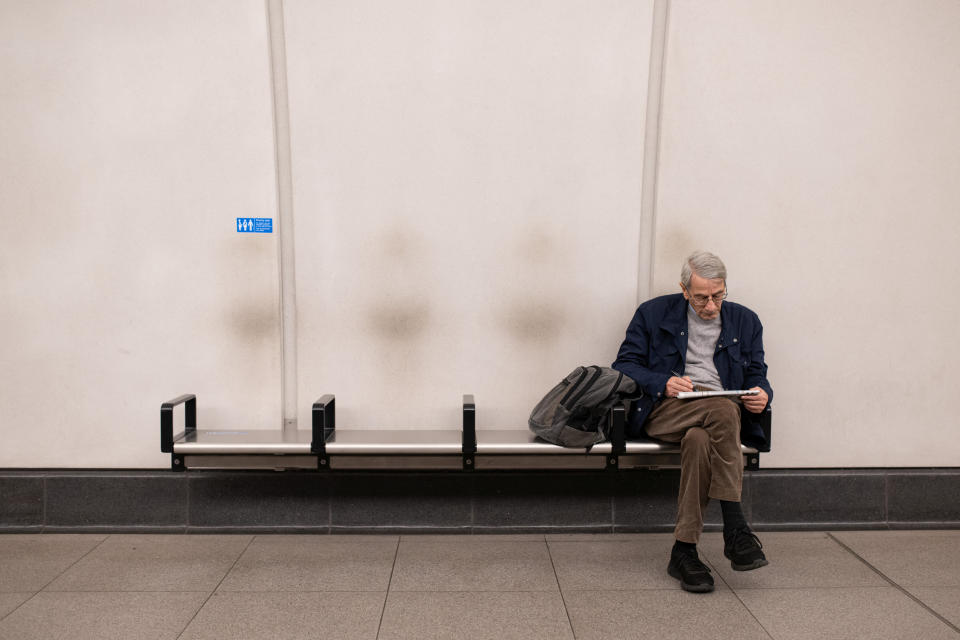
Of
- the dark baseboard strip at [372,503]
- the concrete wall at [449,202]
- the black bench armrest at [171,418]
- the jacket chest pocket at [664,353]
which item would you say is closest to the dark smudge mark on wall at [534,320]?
the concrete wall at [449,202]

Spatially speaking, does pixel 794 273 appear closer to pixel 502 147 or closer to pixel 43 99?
pixel 502 147

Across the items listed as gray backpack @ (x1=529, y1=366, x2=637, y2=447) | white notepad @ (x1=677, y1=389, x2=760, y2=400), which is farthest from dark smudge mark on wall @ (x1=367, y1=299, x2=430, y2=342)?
white notepad @ (x1=677, y1=389, x2=760, y2=400)

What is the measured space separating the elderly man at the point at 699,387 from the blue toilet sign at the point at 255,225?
193 centimetres

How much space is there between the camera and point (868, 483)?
383 cm

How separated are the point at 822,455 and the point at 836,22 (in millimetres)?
2303

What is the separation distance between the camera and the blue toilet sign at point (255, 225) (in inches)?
146

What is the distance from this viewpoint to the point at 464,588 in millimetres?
3078

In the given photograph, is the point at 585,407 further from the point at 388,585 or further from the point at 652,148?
the point at 652,148

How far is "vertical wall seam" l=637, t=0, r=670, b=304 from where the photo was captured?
3.70m

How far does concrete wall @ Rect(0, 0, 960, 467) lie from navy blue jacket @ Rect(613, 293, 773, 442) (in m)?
0.32

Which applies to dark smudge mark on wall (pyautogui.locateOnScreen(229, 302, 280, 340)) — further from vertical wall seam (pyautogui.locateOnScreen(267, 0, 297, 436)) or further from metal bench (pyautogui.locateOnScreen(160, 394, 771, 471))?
metal bench (pyautogui.locateOnScreen(160, 394, 771, 471))

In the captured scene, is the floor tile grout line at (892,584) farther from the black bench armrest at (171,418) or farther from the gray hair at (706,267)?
the black bench armrest at (171,418)

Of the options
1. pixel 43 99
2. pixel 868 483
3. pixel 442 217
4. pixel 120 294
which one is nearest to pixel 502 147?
pixel 442 217

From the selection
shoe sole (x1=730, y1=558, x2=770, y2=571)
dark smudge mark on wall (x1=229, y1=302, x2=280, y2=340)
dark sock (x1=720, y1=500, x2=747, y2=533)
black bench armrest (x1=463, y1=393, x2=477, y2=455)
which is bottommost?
shoe sole (x1=730, y1=558, x2=770, y2=571)
